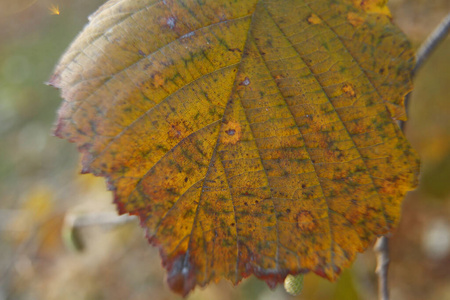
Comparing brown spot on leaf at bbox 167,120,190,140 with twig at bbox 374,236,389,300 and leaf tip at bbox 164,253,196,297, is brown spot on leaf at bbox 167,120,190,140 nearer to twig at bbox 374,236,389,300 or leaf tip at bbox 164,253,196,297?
leaf tip at bbox 164,253,196,297

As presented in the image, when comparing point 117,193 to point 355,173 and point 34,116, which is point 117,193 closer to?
point 355,173

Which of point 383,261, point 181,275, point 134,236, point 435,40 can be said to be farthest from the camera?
point 134,236

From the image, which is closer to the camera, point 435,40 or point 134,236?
point 435,40

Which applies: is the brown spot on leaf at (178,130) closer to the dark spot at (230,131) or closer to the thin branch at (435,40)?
the dark spot at (230,131)

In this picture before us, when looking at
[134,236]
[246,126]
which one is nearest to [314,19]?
[246,126]

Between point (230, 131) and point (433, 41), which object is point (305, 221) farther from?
point (433, 41)

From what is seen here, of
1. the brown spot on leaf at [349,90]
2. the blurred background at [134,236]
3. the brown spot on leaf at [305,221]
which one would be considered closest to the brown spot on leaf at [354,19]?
the brown spot on leaf at [349,90]

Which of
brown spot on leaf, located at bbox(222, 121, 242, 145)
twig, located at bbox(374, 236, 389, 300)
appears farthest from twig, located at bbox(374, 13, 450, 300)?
brown spot on leaf, located at bbox(222, 121, 242, 145)
